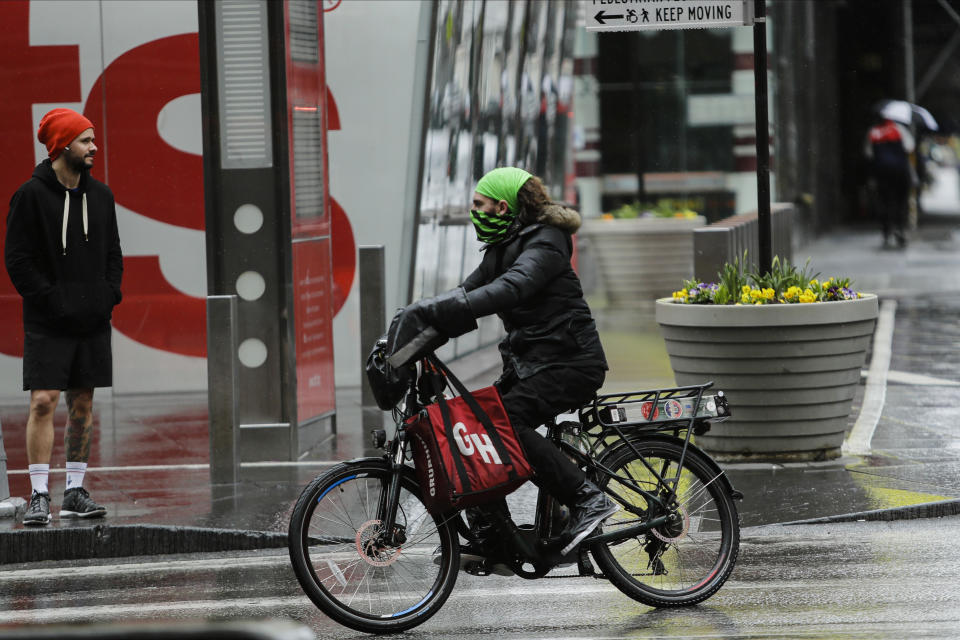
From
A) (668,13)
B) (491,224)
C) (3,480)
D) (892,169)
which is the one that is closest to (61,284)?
(3,480)

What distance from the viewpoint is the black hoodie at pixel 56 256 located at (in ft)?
24.0

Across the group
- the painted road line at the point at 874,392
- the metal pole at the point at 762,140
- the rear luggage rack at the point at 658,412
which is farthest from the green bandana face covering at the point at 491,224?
the painted road line at the point at 874,392

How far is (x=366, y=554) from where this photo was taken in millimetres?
5414

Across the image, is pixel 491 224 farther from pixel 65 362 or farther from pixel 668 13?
pixel 668 13

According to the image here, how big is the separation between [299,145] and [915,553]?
487cm

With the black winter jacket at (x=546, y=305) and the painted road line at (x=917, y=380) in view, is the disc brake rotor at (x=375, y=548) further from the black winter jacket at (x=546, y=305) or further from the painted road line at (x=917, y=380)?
the painted road line at (x=917, y=380)

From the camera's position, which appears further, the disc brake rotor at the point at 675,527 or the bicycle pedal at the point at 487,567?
the disc brake rotor at the point at 675,527

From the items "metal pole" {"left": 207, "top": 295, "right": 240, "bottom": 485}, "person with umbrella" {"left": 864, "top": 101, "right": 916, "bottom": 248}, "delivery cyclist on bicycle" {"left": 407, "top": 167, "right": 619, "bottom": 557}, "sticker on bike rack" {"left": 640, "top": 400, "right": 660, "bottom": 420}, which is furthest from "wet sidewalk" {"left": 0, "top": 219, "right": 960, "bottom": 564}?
"person with umbrella" {"left": 864, "top": 101, "right": 916, "bottom": 248}

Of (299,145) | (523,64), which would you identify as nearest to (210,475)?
(299,145)

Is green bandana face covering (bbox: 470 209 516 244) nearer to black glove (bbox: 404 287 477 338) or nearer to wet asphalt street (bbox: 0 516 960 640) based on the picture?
black glove (bbox: 404 287 477 338)

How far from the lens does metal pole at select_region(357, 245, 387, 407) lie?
946 centimetres

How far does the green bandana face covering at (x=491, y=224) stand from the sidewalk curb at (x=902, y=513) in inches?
92.5

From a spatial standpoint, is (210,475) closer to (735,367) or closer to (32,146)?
(735,367)

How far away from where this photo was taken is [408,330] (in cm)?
522
